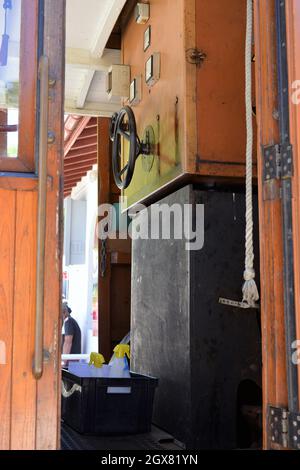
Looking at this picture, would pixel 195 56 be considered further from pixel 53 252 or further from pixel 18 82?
pixel 53 252

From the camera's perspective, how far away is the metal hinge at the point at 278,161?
5.52 ft

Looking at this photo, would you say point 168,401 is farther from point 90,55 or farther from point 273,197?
point 90,55

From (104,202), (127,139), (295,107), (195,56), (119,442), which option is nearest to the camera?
(295,107)

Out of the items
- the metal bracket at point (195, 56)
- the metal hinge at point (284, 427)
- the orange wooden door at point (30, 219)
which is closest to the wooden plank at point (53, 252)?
the orange wooden door at point (30, 219)

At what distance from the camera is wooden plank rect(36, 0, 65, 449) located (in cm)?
144

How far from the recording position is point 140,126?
350 centimetres

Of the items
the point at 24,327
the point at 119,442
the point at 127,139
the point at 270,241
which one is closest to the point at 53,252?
the point at 24,327

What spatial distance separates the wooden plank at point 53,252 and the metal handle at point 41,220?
35mm

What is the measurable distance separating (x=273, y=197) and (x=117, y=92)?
233 centimetres

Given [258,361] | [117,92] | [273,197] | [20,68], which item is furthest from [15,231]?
[117,92]

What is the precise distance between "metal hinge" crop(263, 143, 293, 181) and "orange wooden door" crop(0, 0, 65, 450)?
626 millimetres

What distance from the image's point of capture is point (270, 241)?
1.72m

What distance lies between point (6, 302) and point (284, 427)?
0.83 meters

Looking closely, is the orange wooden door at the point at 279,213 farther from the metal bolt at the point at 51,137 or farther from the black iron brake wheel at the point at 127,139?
the black iron brake wheel at the point at 127,139
